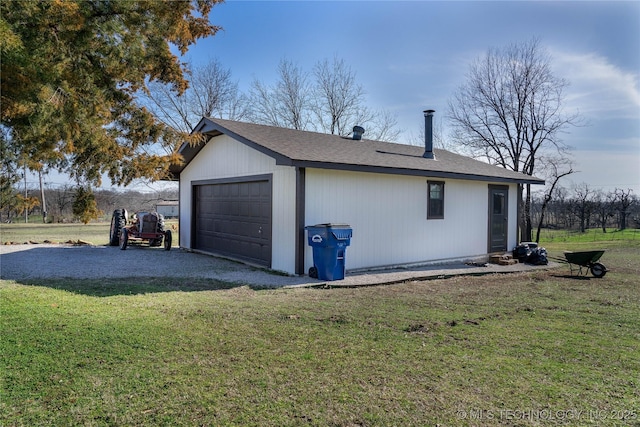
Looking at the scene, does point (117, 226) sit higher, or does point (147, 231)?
point (117, 226)

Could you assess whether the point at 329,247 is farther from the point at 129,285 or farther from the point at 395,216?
the point at 129,285

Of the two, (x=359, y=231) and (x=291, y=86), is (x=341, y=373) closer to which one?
(x=359, y=231)

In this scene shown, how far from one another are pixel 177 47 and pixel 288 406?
9.23m

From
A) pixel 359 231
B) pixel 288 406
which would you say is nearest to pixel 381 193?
pixel 359 231

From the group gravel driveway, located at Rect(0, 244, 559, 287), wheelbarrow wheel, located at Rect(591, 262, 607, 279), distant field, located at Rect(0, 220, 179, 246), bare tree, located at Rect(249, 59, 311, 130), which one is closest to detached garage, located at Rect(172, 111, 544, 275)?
gravel driveway, located at Rect(0, 244, 559, 287)

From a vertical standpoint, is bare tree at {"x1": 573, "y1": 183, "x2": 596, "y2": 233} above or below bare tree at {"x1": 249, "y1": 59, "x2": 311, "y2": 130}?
below

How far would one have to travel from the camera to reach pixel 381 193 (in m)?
9.86

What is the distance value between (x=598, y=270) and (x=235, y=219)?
9055 millimetres

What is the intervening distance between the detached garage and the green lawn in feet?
9.08

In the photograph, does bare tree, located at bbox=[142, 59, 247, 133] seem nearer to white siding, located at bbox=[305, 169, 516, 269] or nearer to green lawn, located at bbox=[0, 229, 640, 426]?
white siding, located at bbox=[305, 169, 516, 269]

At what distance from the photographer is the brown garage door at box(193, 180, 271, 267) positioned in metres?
9.70

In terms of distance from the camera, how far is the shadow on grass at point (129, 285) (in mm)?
6605

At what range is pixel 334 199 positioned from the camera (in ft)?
29.6

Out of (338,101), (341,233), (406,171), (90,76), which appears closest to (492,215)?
(406,171)
